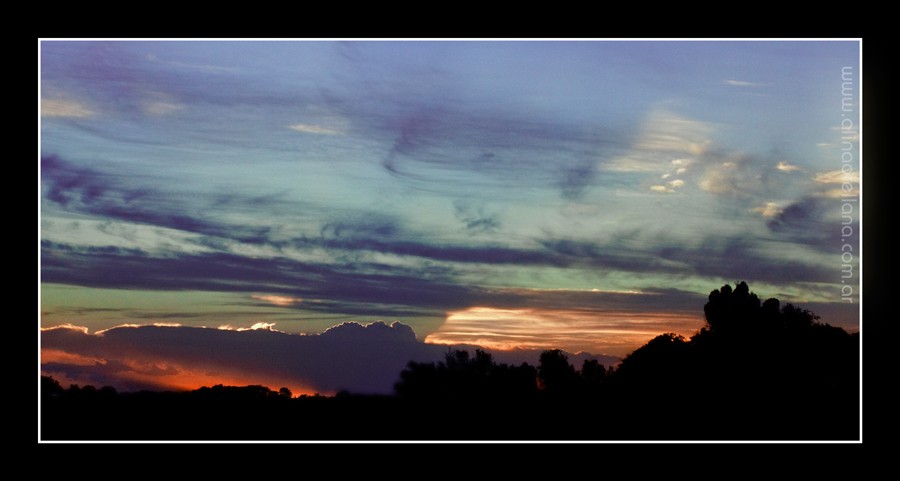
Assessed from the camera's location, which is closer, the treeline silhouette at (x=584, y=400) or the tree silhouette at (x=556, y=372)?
the treeline silhouette at (x=584, y=400)

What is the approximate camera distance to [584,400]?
729cm

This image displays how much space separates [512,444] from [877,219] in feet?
9.08

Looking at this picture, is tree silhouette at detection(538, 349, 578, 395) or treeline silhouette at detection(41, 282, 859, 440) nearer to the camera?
treeline silhouette at detection(41, 282, 859, 440)

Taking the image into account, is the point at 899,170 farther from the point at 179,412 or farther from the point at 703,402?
the point at 179,412

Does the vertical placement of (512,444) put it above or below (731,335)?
below

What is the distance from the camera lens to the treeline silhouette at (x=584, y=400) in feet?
22.0

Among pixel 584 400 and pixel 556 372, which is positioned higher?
pixel 556 372

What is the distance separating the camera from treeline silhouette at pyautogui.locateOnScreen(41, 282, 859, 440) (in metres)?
6.69
